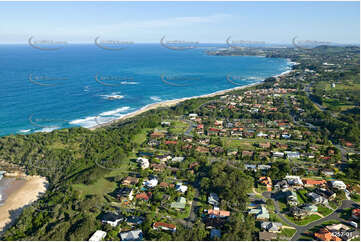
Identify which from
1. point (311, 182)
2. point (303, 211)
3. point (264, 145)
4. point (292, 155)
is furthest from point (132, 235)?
point (264, 145)

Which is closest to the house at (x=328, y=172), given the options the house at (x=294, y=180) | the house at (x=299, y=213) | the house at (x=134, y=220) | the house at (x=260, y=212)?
the house at (x=294, y=180)

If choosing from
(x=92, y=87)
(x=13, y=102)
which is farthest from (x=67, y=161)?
(x=92, y=87)

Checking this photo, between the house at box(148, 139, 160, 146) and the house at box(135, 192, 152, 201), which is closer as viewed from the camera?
the house at box(135, 192, 152, 201)

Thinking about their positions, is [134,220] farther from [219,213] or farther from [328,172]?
[328,172]

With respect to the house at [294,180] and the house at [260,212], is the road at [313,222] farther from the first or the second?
the house at [294,180]

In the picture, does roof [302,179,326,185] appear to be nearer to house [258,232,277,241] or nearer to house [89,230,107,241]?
house [258,232,277,241]

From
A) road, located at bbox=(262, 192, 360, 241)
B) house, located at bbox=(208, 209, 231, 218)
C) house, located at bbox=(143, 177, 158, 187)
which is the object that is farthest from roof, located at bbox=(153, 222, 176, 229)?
road, located at bbox=(262, 192, 360, 241)

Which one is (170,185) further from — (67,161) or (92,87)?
(92,87)
